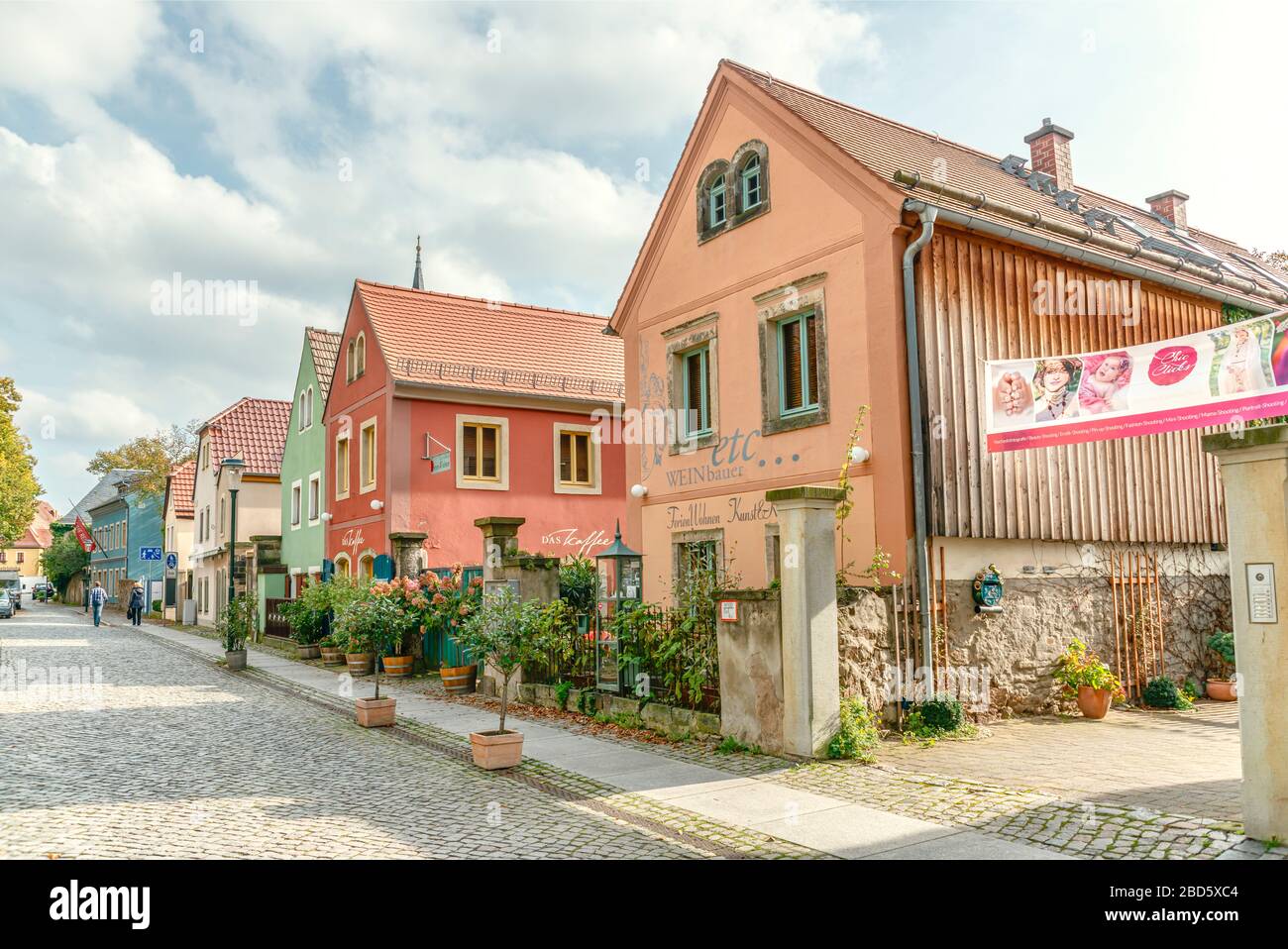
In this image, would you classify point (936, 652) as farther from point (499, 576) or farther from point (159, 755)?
point (159, 755)

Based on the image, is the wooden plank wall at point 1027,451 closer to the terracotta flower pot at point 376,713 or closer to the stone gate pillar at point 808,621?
the stone gate pillar at point 808,621

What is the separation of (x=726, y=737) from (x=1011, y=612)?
13.5 feet

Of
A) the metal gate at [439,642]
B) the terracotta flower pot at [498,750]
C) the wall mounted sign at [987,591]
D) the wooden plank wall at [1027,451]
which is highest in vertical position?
the wooden plank wall at [1027,451]

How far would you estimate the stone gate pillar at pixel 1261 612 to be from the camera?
20.2 ft

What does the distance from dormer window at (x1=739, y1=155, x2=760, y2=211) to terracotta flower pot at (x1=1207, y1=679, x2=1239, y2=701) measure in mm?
9016

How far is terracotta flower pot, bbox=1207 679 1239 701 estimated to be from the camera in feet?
43.3

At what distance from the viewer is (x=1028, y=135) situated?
59.6 feet

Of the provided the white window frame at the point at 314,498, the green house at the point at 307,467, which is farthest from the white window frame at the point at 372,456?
the white window frame at the point at 314,498

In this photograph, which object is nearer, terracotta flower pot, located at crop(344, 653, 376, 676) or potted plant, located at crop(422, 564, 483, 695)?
potted plant, located at crop(422, 564, 483, 695)

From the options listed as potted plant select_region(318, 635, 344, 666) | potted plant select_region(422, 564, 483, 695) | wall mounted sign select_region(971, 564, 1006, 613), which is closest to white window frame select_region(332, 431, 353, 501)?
potted plant select_region(318, 635, 344, 666)

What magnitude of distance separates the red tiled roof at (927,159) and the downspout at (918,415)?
28.2 inches

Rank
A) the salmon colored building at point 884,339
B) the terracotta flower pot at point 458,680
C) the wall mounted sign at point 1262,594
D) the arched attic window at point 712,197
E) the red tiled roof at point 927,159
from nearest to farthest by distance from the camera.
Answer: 1. the wall mounted sign at point 1262,594
2. the salmon colored building at point 884,339
3. the red tiled roof at point 927,159
4. the arched attic window at point 712,197
5. the terracotta flower pot at point 458,680

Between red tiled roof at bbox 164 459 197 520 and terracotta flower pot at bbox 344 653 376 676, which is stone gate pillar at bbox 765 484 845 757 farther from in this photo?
red tiled roof at bbox 164 459 197 520

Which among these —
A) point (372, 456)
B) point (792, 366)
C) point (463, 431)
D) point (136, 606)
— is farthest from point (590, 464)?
point (136, 606)
